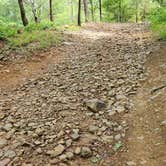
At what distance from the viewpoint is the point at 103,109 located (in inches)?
296

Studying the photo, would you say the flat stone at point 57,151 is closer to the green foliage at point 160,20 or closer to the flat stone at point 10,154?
the flat stone at point 10,154

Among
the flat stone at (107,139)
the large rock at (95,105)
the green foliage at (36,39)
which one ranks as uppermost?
the green foliage at (36,39)

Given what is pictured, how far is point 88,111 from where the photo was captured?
296 inches

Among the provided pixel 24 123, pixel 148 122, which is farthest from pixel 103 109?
pixel 24 123

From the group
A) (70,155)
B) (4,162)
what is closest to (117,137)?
(70,155)

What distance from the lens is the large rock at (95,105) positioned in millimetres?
7522

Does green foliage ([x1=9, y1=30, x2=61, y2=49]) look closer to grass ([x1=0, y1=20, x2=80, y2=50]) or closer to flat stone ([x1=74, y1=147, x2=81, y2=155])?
grass ([x1=0, y1=20, x2=80, y2=50])

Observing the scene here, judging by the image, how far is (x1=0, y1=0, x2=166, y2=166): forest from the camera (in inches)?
235

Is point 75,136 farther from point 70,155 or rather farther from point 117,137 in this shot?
point 117,137

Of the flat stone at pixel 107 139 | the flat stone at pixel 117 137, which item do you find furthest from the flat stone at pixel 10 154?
the flat stone at pixel 117 137

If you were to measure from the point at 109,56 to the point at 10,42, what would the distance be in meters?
5.51

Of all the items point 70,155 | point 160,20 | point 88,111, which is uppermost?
point 160,20

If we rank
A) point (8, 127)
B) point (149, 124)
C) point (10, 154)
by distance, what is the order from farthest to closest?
1. point (8, 127)
2. point (149, 124)
3. point (10, 154)

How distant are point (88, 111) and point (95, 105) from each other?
235 mm
